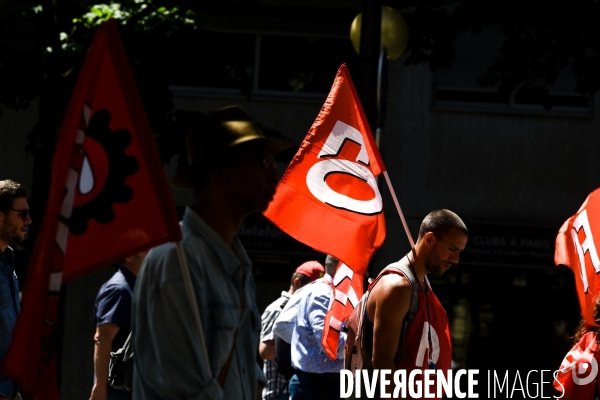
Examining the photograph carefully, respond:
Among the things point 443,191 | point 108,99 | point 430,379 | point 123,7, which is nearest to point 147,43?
point 123,7

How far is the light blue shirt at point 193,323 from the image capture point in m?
3.18

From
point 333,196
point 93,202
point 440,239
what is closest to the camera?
point 93,202

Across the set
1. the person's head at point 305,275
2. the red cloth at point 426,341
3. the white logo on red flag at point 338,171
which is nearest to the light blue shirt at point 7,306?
the white logo on red flag at point 338,171

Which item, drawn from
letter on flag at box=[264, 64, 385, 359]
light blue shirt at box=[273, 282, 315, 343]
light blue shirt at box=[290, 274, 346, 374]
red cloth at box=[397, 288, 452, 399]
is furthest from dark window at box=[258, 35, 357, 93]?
red cloth at box=[397, 288, 452, 399]

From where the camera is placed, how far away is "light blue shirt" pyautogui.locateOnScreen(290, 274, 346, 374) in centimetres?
775

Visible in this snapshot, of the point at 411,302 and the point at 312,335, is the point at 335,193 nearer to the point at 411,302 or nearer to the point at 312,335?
the point at 411,302

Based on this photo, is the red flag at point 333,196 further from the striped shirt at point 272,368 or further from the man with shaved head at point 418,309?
the striped shirt at point 272,368

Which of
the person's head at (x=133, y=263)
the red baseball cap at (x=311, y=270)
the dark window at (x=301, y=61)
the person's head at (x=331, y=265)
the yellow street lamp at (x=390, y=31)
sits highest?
the dark window at (x=301, y=61)

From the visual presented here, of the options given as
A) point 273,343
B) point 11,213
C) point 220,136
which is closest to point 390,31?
point 273,343

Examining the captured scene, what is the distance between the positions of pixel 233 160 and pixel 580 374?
320 cm

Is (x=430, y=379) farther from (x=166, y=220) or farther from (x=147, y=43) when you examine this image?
(x=147, y=43)

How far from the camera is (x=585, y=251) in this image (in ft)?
22.5

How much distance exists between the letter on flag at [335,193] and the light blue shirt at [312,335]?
1.37m

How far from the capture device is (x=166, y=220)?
3.61m
